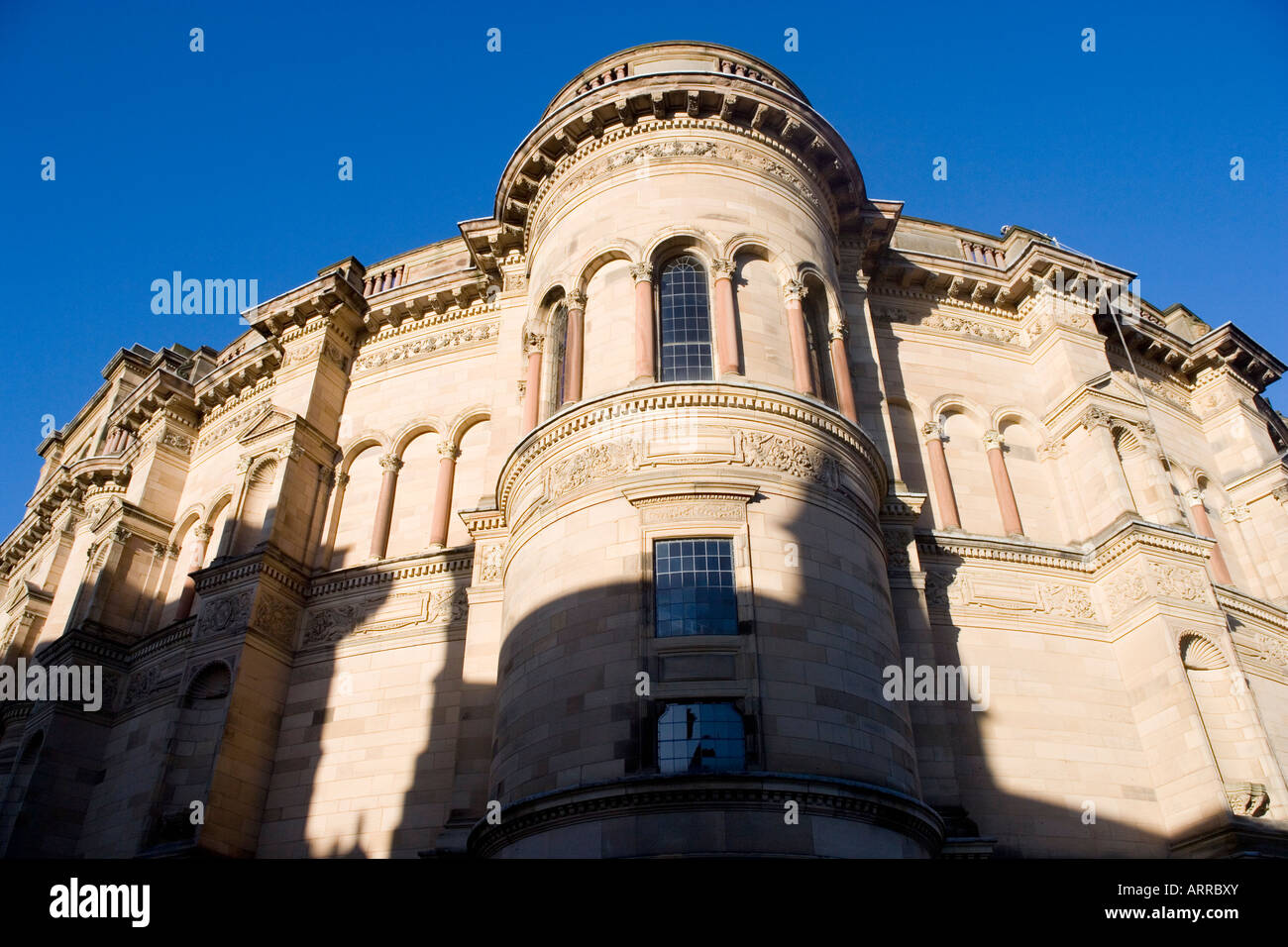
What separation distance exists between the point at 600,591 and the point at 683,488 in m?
2.36

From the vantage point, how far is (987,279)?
2594cm

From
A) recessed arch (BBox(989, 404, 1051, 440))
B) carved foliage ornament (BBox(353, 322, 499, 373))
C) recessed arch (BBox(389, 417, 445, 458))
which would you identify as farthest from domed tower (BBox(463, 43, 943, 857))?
recessed arch (BBox(989, 404, 1051, 440))

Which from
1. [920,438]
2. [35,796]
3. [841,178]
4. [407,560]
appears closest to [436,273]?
[407,560]

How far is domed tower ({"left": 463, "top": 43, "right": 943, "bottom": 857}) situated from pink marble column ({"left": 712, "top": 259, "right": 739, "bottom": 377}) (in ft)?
0.18

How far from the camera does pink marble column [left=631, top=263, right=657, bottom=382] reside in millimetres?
18141

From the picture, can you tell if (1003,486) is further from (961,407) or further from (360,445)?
(360,445)

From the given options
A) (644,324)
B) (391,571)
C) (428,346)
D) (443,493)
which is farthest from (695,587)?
(428,346)

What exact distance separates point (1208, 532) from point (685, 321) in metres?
16.7

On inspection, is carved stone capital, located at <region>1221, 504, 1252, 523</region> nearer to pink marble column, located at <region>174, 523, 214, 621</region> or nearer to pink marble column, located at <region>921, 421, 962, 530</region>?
pink marble column, located at <region>921, 421, 962, 530</region>

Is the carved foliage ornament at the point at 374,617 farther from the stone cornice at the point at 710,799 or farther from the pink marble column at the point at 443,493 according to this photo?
the stone cornice at the point at 710,799

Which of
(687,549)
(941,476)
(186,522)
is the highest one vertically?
(186,522)

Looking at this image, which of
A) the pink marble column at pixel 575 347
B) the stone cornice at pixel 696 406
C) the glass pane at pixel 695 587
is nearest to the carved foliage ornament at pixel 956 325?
the stone cornice at pixel 696 406

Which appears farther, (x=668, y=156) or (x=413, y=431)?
(x=413, y=431)

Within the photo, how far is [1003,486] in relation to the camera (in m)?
23.0
